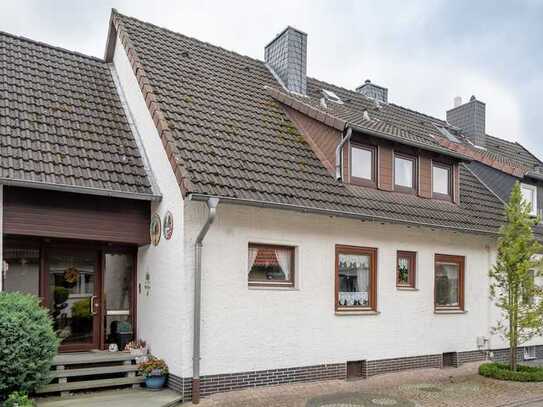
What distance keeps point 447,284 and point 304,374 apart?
4.85m

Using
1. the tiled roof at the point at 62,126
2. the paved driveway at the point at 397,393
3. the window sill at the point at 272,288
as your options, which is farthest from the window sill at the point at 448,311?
the tiled roof at the point at 62,126

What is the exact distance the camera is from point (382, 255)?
11562mm

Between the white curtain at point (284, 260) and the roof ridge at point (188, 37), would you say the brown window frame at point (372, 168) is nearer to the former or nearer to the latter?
the white curtain at point (284, 260)

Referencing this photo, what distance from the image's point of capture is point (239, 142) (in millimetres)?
10570

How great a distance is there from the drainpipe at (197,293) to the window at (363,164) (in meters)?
3.94

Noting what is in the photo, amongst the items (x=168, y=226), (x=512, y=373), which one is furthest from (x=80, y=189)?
(x=512, y=373)

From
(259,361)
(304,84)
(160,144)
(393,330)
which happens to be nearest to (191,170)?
(160,144)

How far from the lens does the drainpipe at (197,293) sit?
8578 mm

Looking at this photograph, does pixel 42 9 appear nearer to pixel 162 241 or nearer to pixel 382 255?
pixel 162 241

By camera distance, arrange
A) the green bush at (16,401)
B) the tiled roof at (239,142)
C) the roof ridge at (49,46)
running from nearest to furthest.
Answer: the green bush at (16,401) → the tiled roof at (239,142) → the roof ridge at (49,46)

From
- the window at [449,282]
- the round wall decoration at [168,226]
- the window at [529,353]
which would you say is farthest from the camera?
the window at [529,353]

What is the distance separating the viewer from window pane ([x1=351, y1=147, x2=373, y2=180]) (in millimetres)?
11594

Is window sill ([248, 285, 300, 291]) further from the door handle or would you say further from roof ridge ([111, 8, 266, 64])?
roof ridge ([111, 8, 266, 64])

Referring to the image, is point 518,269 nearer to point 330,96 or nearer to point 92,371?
point 330,96
